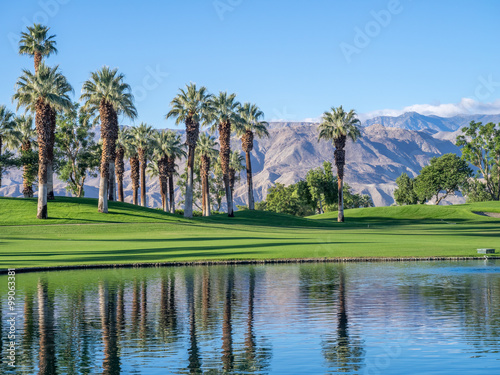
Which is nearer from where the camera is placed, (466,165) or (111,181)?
(111,181)

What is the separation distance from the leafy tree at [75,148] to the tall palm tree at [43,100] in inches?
883

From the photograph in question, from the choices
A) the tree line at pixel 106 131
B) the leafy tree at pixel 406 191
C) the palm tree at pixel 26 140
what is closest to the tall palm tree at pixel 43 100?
the tree line at pixel 106 131

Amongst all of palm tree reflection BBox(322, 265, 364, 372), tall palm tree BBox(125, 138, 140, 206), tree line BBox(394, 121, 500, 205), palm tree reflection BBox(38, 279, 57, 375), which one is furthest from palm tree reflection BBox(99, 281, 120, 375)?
tree line BBox(394, 121, 500, 205)

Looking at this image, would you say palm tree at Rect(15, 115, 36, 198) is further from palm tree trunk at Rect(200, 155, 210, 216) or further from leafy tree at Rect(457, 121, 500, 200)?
leafy tree at Rect(457, 121, 500, 200)

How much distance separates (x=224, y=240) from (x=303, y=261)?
61.6ft

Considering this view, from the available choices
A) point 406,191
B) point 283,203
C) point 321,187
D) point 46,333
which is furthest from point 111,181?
point 406,191

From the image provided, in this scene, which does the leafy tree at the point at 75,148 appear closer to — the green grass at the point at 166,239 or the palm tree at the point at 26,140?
Result: the palm tree at the point at 26,140

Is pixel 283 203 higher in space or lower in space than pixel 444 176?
lower

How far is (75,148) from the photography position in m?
107

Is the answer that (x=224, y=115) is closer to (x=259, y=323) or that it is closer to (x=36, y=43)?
(x=36, y=43)

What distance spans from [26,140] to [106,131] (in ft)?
83.3

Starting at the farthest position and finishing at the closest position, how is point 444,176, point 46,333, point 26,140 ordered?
point 444,176, point 26,140, point 46,333

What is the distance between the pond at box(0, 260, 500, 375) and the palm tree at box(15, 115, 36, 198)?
66645 millimetres

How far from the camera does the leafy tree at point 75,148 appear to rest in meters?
104
